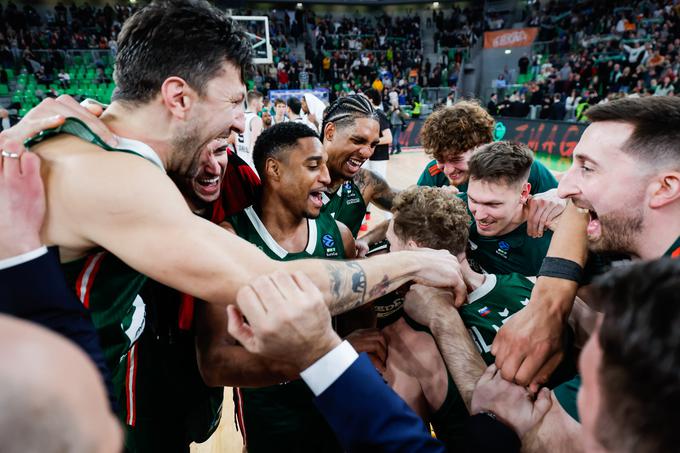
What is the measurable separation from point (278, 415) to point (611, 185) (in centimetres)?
186

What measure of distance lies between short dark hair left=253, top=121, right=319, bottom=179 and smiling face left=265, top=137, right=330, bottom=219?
0.04 meters

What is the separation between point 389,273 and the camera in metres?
1.53

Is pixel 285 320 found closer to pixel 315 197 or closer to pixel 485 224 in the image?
pixel 315 197

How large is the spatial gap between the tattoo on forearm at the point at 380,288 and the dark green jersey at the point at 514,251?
142 cm

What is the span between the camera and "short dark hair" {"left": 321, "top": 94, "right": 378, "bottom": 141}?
11.3 ft

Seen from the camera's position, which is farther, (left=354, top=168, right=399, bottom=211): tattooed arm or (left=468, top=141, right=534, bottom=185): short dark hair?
(left=354, top=168, right=399, bottom=211): tattooed arm

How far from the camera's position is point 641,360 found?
667 millimetres

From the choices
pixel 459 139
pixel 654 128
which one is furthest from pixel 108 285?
pixel 459 139

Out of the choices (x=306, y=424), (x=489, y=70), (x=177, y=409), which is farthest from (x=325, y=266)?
(x=489, y=70)

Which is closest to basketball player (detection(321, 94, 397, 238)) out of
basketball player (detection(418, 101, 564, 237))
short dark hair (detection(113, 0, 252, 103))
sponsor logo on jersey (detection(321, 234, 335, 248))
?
basketball player (detection(418, 101, 564, 237))

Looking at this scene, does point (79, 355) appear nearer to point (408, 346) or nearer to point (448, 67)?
point (408, 346)

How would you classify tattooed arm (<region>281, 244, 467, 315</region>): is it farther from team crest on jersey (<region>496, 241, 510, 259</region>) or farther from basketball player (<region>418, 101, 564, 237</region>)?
basketball player (<region>418, 101, 564, 237</region>)

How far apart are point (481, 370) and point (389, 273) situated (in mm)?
513

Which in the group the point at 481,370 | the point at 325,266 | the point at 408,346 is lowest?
the point at 408,346
